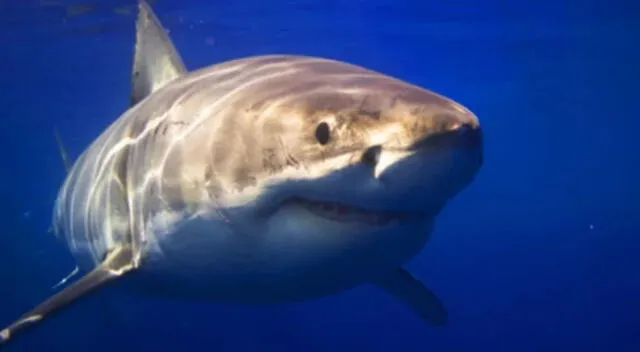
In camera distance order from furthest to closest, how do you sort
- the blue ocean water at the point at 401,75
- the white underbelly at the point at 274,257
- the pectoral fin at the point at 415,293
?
the blue ocean water at the point at 401,75
the pectoral fin at the point at 415,293
the white underbelly at the point at 274,257

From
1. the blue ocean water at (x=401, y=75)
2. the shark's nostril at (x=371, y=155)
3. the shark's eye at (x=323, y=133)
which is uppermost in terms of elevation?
the shark's eye at (x=323, y=133)

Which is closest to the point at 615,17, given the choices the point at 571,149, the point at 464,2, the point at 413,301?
the point at 464,2

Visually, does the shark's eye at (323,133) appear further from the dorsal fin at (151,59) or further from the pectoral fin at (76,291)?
the dorsal fin at (151,59)

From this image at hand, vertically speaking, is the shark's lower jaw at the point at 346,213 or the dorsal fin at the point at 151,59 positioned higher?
the dorsal fin at the point at 151,59

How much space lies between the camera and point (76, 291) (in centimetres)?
379

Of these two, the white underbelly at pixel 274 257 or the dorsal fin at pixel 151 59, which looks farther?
the dorsal fin at pixel 151 59

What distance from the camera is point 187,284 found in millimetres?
4008

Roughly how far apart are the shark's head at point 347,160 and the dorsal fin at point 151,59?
230 cm

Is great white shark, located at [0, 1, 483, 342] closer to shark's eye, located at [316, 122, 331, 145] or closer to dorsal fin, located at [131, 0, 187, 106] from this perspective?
shark's eye, located at [316, 122, 331, 145]

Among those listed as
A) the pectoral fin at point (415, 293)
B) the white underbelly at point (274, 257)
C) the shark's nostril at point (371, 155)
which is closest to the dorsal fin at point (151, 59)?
the white underbelly at point (274, 257)

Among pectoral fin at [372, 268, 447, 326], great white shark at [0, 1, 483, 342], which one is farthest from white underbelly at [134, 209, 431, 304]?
pectoral fin at [372, 268, 447, 326]

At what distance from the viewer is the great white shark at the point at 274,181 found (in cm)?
239

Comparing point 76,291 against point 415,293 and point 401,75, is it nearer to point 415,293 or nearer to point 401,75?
point 415,293

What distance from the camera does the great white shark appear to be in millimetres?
2389
